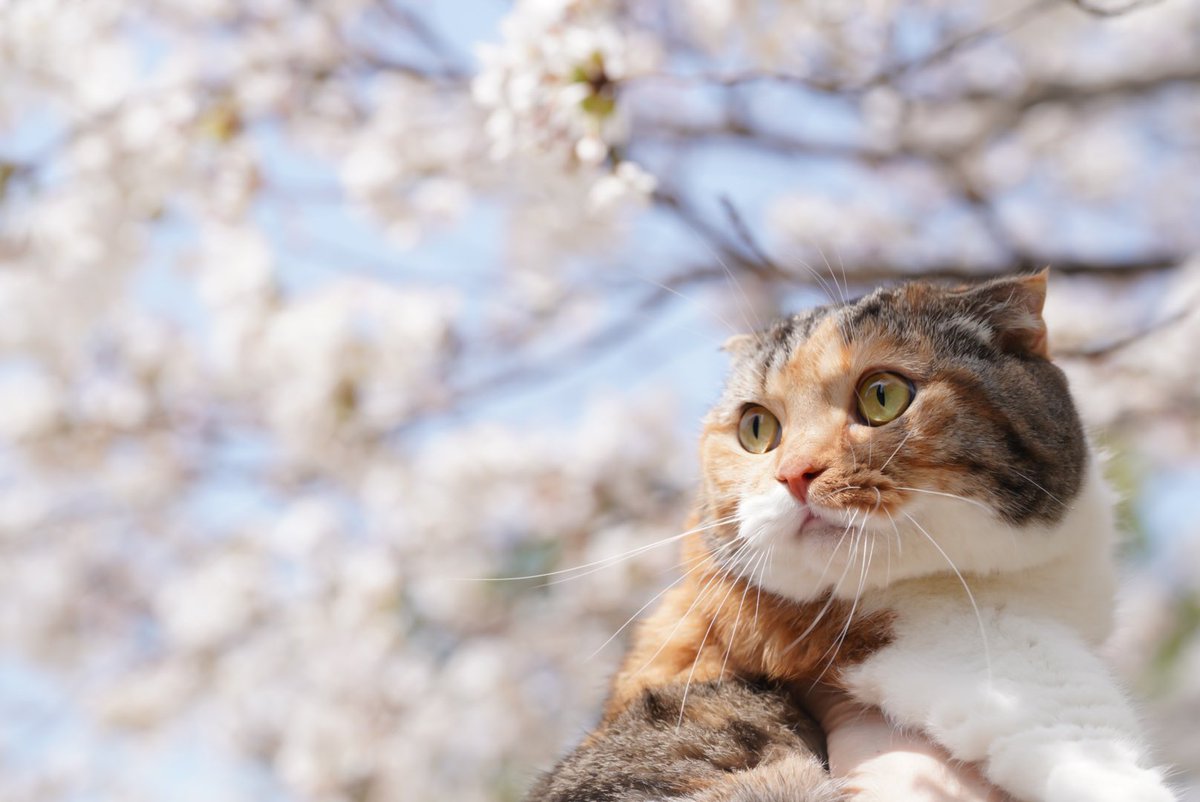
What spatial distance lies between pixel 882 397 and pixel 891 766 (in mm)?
516

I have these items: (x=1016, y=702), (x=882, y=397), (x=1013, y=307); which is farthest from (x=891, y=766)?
(x=1013, y=307)

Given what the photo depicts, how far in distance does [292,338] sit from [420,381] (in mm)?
625

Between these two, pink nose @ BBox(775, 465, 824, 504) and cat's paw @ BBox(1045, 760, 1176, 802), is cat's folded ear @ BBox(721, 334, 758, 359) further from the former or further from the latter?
cat's paw @ BBox(1045, 760, 1176, 802)

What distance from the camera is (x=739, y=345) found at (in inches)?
66.0

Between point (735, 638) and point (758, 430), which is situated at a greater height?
point (758, 430)

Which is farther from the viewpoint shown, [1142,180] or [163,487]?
[1142,180]

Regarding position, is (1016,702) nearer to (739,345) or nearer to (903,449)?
(903,449)

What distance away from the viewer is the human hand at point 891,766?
46.8 inches

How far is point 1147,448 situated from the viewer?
4844 mm

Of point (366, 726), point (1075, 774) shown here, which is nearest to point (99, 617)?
point (366, 726)

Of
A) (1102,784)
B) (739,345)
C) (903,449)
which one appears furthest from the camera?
(739,345)

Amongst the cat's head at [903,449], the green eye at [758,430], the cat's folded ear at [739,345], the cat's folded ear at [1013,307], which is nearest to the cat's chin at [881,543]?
the cat's head at [903,449]

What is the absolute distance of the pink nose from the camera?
1.23m

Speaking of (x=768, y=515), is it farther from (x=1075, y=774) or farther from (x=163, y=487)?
(x=163, y=487)
